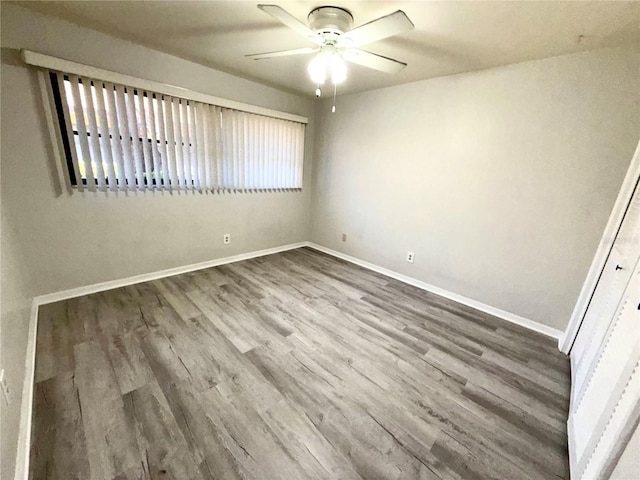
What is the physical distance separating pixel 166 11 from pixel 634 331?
3102 mm

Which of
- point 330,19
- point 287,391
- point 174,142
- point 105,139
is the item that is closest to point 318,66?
point 330,19

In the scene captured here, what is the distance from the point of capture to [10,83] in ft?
6.21

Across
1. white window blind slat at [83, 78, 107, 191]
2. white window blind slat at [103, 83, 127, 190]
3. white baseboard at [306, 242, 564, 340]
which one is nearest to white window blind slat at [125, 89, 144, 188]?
white window blind slat at [103, 83, 127, 190]

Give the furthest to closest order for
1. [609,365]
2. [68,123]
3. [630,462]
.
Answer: [68,123] → [609,365] → [630,462]

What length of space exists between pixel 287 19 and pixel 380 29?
50 cm

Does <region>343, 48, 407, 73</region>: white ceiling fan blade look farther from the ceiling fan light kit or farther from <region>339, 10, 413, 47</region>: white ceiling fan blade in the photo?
<region>339, 10, 413, 47</region>: white ceiling fan blade

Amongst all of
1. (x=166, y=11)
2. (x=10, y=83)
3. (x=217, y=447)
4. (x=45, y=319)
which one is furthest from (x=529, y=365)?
(x=10, y=83)

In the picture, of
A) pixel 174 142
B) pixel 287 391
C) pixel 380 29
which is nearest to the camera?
pixel 380 29

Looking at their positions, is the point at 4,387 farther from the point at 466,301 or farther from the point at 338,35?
the point at 466,301

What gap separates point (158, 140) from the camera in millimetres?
2561

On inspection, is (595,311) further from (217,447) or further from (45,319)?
(45,319)

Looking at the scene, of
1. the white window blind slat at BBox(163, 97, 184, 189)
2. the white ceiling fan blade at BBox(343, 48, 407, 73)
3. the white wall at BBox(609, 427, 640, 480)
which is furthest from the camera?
the white window blind slat at BBox(163, 97, 184, 189)

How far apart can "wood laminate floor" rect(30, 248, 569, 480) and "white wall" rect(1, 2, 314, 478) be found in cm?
29

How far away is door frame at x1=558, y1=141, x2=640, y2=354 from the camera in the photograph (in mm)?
1750
